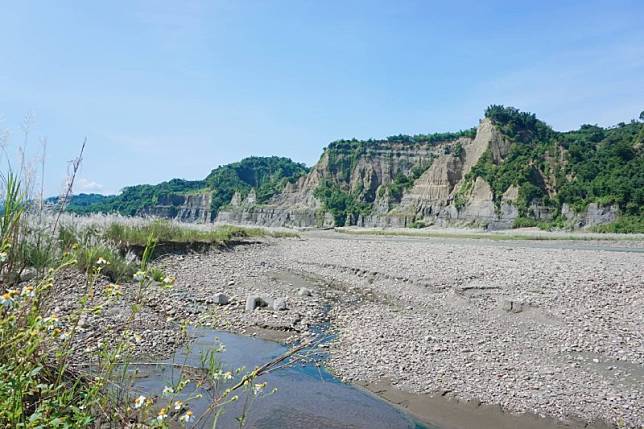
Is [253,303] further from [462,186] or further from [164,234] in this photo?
[462,186]

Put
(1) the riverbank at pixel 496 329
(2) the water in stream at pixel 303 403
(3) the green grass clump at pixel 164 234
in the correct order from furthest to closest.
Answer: (3) the green grass clump at pixel 164 234, (1) the riverbank at pixel 496 329, (2) the water in stream at pixel 303 403

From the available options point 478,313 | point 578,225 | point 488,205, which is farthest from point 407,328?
point 488,205

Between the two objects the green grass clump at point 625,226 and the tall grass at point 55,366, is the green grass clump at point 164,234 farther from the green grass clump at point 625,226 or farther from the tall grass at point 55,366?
the green grass clump at point 625,226

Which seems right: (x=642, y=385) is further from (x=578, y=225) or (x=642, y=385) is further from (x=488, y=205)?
(x=488, y=205)

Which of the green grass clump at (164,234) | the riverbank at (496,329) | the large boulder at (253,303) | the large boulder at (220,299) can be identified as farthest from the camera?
the green grass clump at (164,234)

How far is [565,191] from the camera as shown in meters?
63.3

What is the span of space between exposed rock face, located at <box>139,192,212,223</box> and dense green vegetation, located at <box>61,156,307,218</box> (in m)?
0.34

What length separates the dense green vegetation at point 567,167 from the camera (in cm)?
5725

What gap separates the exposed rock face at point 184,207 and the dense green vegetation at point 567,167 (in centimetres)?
8836

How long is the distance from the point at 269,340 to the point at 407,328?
133 inches

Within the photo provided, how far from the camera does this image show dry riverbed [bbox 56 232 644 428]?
24.0 ft

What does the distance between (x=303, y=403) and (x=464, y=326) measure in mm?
5661

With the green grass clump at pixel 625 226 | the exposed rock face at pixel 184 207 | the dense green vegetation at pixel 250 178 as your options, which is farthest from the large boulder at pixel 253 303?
A: the exposed rock face at pixel 184 207

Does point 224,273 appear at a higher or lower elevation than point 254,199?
lower
